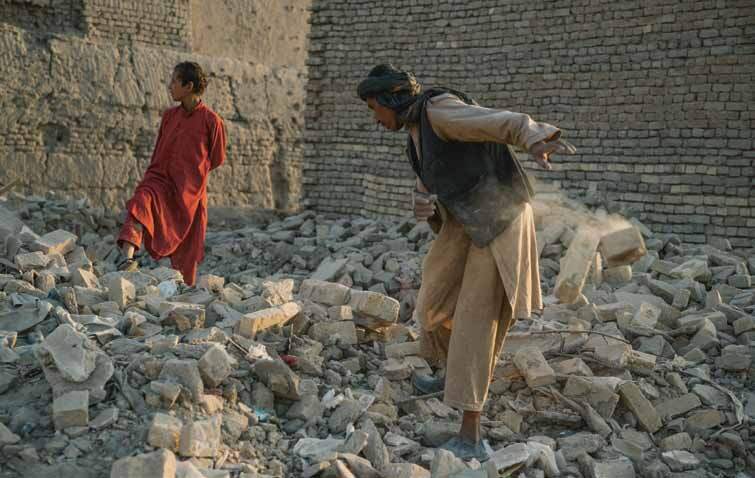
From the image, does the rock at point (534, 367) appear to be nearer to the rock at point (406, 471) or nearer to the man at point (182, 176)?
the rock at point (406, 471)

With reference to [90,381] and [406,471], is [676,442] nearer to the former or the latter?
[406,471]

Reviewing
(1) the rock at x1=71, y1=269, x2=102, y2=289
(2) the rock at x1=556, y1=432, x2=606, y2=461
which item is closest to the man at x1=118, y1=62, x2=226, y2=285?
(1) the rock at x1=71, y1=269, x2=102, y2=289

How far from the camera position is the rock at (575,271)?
16.8 feet

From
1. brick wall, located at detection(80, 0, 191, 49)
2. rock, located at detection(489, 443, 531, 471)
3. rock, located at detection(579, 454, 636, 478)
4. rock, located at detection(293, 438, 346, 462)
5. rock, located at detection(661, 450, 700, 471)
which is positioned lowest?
rock, located at detection(661, 450, 700, 471)

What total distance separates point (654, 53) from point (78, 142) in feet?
24.2

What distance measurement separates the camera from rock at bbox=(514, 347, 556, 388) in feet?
12.1

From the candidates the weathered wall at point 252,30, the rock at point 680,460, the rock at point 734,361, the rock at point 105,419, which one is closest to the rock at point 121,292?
the rock at point 105,419

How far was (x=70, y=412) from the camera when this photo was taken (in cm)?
268

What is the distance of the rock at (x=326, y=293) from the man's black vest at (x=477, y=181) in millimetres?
1314

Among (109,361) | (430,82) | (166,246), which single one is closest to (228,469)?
(109,361)

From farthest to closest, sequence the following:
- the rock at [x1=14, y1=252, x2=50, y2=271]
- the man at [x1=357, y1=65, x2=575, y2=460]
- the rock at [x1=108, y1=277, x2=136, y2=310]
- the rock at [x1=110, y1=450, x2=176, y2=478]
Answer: the rock at [x1=14, y1=252, x2=50, y2=271], the rock at [x1=108, y1=277, x2=136, y2=310], the man at [x1=357, y1=65, x2=575, y2=460], the rock at [x1=110, y1=450, x2=176, y2=478]

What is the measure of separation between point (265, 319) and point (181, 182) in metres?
2.14

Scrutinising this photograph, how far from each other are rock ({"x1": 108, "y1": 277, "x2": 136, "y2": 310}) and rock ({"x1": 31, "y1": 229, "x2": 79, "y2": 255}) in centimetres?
115

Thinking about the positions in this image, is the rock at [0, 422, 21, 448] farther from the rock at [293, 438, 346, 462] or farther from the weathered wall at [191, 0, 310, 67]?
the weathered wall at [191, 0, 310, 67]
